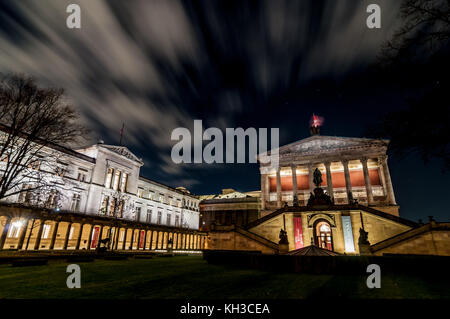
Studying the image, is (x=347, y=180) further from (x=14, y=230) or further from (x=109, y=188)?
(x=14, y=230)

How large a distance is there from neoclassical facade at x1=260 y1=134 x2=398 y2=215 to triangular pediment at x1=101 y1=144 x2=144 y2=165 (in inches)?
1086

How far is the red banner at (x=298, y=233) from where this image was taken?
29.4 meters

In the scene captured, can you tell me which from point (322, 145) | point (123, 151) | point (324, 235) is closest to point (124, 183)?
point (123, 151)

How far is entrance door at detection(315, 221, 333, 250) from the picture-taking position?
28655 mm

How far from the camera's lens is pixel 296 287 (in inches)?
282

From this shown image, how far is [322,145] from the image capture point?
→ 160ft

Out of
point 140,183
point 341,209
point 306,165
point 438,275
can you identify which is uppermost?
point 306,165

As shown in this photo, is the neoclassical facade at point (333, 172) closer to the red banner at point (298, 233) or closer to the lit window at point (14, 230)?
the red banner at point (298, 233)
